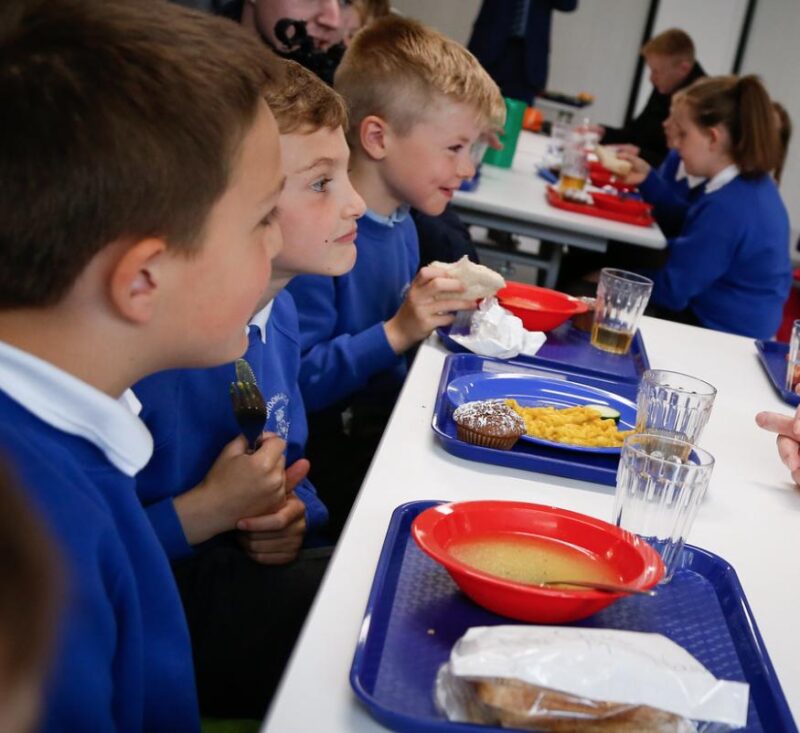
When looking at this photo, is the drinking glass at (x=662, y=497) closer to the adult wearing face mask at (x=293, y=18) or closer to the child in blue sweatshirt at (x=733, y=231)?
the adult wearing face mask at (x=293, y=18)

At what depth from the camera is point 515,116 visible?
420cm

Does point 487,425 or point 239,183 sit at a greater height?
point 239,183

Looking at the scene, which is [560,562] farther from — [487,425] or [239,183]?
[239,183]

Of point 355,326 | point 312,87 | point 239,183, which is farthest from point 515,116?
point 239,183

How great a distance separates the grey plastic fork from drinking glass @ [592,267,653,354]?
82 centimetres

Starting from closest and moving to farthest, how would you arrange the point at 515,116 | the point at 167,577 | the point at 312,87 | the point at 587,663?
the point at 587,663 → the point at 167,577 → the point at 312,87 → the point at 515,116

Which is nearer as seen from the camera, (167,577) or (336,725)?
(336,725)

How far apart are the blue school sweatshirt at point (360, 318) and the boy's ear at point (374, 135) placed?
144 mm

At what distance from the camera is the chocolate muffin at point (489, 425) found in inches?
49.6

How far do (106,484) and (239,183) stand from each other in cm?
31

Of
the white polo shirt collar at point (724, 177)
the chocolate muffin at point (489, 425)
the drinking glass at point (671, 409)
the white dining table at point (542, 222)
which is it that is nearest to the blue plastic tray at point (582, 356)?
the drinking glass at point (671, 409)

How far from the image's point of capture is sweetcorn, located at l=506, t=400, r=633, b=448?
1.34 meters

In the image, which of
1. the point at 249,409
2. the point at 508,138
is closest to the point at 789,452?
the point at 249,409

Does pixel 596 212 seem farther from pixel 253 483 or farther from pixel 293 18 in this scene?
pixel 253 483
